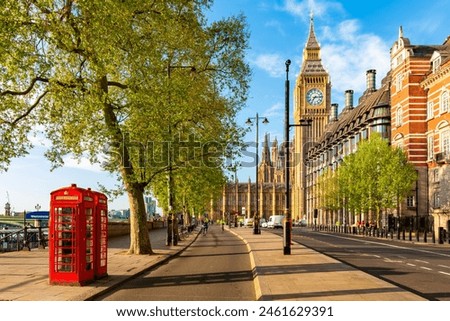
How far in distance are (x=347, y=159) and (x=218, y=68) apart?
1643 inches

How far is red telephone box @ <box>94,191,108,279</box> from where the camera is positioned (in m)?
14.3

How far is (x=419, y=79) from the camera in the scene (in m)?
61.2

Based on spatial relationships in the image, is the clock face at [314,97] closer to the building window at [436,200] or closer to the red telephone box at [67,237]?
the building window at [436,200]

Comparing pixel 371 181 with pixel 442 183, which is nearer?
pixel 442 183

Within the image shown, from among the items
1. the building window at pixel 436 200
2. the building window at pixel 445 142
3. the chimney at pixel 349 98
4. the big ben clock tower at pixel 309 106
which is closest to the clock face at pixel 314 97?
the big ben clock tower at pixel 309 106

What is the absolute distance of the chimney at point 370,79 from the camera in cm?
10532

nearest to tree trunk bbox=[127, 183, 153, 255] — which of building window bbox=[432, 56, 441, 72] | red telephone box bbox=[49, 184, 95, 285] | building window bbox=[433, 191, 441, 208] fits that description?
red telephone box bbox=[49, 184, 95, 285]

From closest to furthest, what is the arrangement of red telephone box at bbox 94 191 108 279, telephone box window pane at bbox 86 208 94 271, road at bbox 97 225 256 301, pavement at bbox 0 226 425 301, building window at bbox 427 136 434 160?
pavement at bbox 0 226 425 301, road at bbox 97 225 256 301, telephone box window pane at bbox 86 208 94 271, red telephone box at bbox 94 191 108 279, building window at bbox 427 136 434 160

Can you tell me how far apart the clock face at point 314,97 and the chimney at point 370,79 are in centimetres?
4546

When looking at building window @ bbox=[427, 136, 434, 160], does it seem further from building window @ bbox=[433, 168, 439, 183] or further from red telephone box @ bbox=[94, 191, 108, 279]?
red telephone box @ bbox=[94, 191, 108, 279]

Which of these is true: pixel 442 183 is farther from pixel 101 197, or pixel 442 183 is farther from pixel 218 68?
pixel 101 197

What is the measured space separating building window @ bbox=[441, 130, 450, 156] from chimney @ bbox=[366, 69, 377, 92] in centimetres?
5119

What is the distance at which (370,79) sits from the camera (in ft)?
349

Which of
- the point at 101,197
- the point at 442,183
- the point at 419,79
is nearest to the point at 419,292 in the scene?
the point at 101,197
